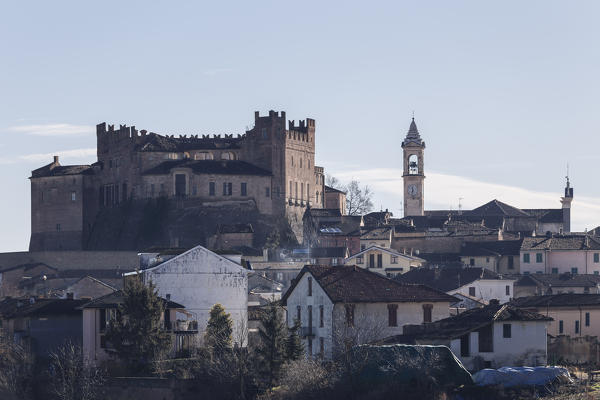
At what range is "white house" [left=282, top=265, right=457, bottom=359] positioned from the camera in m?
64.2

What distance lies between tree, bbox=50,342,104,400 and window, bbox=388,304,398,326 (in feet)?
39.9

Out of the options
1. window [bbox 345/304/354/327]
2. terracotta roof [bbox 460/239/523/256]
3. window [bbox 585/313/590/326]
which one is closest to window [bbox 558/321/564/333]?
window [bbox 585/313/590/326]

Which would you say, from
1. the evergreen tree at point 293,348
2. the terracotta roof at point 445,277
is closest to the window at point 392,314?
the evergreen tree at point 293,348

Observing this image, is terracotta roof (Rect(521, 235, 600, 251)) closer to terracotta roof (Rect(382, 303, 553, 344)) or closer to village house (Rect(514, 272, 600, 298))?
village house (Rect(514, 272, 600, 298))

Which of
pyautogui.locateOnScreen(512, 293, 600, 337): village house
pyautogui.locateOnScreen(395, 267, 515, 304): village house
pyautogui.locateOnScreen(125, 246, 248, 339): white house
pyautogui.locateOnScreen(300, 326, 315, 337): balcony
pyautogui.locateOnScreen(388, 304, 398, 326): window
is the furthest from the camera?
pyautogui.locateOnScreen(395, 267, 515, 304): village house

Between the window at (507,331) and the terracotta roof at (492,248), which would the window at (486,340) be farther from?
the terracotta roof at (492,248)

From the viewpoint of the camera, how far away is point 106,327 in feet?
223

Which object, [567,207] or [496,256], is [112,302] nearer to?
[496,256]

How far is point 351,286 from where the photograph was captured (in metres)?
66.4

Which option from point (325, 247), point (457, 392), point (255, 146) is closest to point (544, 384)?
point (457, 392)

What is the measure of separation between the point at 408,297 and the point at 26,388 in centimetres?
1636

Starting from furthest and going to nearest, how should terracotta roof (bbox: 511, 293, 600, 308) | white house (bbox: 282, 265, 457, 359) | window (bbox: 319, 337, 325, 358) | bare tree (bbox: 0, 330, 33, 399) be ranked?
1. terracotta roof (bbox: 511, 293, 600, 308)
2. window (bbox: 319, 337, 325, 358)
3. bare tree (bbox: 0, 330, 33, 399)
4. white house (bbox: 282, 265, 457, 359)

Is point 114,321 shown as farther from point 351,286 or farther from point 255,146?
point 255,146

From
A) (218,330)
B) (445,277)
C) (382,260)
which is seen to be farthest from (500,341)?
(382,260)
